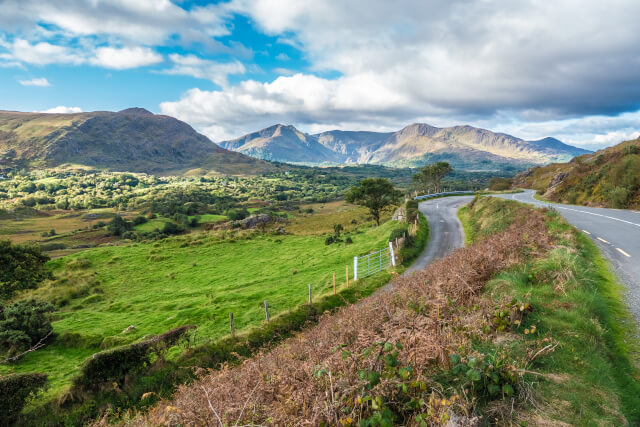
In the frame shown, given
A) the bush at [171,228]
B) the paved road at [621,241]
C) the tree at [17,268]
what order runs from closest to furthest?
the paved road at [621,241], the tree at [17,268], the bush at [171,228]

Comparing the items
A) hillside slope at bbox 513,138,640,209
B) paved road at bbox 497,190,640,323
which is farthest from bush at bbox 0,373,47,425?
hillside slope at bbox 513,138,640,209

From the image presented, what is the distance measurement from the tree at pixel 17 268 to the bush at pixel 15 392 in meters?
18.1

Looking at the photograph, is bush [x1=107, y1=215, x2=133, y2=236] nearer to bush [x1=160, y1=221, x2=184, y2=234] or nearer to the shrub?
the shrub

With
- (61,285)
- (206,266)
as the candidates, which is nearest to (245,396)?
(206,266)

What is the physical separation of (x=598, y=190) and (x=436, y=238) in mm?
20116

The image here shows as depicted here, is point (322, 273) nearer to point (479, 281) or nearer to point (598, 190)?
point (479, 281)

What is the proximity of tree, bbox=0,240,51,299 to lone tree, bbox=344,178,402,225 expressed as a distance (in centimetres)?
3407

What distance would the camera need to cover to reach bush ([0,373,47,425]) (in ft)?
30.3

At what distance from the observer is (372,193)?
138 feet

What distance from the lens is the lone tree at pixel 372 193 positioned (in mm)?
41125

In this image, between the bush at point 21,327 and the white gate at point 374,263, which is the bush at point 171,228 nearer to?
the bush at point 21,327

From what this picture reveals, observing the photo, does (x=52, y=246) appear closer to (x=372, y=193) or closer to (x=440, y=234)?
(x=372, y=193)

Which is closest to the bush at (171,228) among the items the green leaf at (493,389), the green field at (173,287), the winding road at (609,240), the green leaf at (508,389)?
the green field at (173,287)

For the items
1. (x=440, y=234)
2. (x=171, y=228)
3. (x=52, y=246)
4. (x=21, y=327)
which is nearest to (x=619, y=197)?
(x=440, y=234)
